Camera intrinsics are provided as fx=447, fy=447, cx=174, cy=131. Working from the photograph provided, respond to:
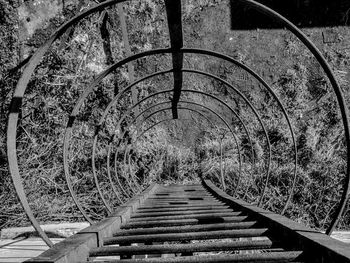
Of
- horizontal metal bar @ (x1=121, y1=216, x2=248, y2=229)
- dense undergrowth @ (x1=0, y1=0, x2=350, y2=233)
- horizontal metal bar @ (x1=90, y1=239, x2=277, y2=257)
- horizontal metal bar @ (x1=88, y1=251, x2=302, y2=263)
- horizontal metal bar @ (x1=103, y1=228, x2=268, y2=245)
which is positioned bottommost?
horizontal metal bar @ (x1=88, y1=251, x2=302, y2=263)

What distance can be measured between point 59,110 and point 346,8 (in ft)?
13.8

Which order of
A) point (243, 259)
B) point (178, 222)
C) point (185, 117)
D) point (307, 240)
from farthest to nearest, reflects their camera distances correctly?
point (185, 117), point (178, 222), point (307, 240), point (243, 259)

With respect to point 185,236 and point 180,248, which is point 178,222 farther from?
point 180,248

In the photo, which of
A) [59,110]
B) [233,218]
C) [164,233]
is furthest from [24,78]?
[59,110]

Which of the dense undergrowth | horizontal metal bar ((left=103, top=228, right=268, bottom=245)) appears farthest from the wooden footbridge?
the dense undergrowth

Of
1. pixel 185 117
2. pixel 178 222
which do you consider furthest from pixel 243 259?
pixel 185 117

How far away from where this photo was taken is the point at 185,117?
6.36 m

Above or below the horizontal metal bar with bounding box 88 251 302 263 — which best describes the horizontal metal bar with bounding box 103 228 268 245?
above

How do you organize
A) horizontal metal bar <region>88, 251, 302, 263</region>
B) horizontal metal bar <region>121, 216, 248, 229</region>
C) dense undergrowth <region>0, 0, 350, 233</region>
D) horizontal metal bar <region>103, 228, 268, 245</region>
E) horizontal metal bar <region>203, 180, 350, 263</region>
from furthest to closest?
1. dense undergrowth <region>0, 0, 350, 233</region>
2. horizontal metal bar <region>121, 216, 248, 229</region>
3. horizontal metal bar <region>103, 228, 268, 245</region>
4. horizontal metal bar <region>88, 251, 302, 263</region>
5. horizontal metal bar <region>203, 180, 350, 263</region>

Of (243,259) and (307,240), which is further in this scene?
(307,240)

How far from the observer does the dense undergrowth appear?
570cm

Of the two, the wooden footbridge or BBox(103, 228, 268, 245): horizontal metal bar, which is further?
BBox(103, 228, 268, 245): horizontal metal bar

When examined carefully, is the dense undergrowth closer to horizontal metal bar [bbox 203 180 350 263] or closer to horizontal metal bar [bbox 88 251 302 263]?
horizontal metal bar [bbox 203 180 350 263]

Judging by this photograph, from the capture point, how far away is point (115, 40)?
623 centimetres
